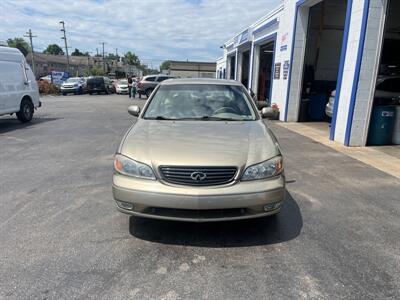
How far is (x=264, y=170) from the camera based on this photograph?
3307 millimetres

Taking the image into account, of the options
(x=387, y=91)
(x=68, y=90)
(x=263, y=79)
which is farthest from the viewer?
(x=68, y=90)

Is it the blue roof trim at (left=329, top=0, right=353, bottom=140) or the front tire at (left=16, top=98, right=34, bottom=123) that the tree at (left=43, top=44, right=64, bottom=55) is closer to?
the front tire at (left=16, top=98, right=34, bottom=123)

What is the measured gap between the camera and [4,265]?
3.03 m

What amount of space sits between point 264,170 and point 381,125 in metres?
6.91

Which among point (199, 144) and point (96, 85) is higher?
point (199, 144)

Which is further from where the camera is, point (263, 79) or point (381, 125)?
point (263, 79)

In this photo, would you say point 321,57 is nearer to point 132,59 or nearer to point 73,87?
point 73,87

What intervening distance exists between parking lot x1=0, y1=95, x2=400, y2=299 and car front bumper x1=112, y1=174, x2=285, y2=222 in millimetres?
391

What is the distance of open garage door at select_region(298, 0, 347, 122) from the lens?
538 inches

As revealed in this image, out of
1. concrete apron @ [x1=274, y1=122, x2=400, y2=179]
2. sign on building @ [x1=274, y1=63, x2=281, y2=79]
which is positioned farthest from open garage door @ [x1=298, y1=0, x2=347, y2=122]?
concrete apron @ [x1=274, y1=122, x2=400, y2=179]

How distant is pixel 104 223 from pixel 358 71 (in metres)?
7.27

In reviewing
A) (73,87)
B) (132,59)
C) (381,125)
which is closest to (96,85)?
(73,87)

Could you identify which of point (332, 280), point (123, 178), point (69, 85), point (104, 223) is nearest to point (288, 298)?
point (332, 280)

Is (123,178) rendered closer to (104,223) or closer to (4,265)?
→ (104,223)
